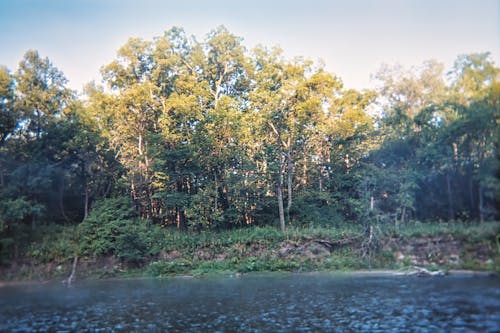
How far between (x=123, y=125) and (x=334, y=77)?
747 inches

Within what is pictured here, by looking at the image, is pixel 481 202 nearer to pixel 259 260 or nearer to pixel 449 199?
pixel 449 199

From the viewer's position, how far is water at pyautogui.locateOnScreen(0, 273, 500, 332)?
13844 mm

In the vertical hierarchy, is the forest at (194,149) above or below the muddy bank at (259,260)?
above

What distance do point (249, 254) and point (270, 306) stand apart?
1403cm

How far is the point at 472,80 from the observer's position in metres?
21.7

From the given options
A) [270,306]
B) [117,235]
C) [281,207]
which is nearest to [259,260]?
[281,207]

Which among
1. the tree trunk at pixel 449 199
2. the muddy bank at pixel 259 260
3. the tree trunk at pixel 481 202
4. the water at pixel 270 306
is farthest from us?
the muddy bank at pixel 259 260

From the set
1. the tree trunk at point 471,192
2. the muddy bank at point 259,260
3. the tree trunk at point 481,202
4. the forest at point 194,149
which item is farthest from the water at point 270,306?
the forest at point 194,149

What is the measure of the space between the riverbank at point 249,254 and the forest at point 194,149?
125cm

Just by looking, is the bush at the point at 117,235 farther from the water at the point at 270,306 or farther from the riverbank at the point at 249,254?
the water at the point at 270,306

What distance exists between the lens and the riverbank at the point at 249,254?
2788 cm

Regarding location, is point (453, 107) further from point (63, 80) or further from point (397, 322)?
point (63, 80)

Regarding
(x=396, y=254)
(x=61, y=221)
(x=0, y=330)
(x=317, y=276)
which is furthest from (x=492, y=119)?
(x=61, y=221)

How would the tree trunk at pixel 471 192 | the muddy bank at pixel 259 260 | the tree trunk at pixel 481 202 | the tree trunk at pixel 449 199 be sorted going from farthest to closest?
the muddy bank at pixel 259 260 < the tree trunk at pixel 449 199 < the tree trunk at pixel 471 192 < the tree trunk at pixel 481 202
